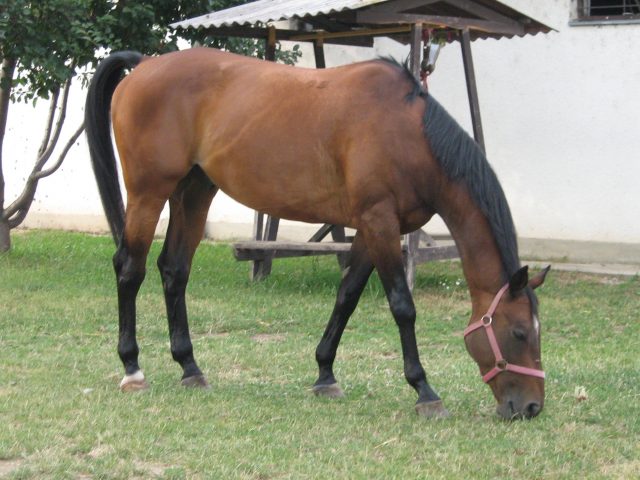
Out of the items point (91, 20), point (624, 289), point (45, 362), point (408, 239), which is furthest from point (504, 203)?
Answer: point (91, 20)

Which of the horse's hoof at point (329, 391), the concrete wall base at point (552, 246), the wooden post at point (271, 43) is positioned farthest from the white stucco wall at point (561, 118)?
the horse's hoof at point (329, 391)

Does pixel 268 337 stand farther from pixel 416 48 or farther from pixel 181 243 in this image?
pixel 416 48

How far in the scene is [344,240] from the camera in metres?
10.5

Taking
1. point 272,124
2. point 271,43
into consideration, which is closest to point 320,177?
point 272,124

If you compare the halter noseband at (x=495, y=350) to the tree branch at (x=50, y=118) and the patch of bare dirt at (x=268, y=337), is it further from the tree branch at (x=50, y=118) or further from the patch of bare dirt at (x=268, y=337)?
the tree branch at (x=50, y=118)

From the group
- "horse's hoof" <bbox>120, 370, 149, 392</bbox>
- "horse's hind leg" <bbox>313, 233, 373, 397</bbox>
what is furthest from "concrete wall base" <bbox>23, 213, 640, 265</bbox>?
"horse's hoof" <bbox>120, 370, 149, 392</bbox>

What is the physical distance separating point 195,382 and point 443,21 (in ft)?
14.2

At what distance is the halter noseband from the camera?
16.8ft

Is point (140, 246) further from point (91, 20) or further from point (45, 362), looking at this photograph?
point (91, 20)

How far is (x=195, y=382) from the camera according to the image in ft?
20.1

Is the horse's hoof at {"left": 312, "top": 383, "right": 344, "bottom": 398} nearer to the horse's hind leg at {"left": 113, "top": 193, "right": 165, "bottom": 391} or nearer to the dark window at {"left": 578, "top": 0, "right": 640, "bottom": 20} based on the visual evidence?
the horse's hind leg at {"left": 113, "top": 193, "right": 165, "bottom": 391}

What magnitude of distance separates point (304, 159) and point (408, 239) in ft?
12.7

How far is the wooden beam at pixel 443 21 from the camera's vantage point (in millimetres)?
8836

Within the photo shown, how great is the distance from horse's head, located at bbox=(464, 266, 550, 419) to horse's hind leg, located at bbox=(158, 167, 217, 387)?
1.95 m
